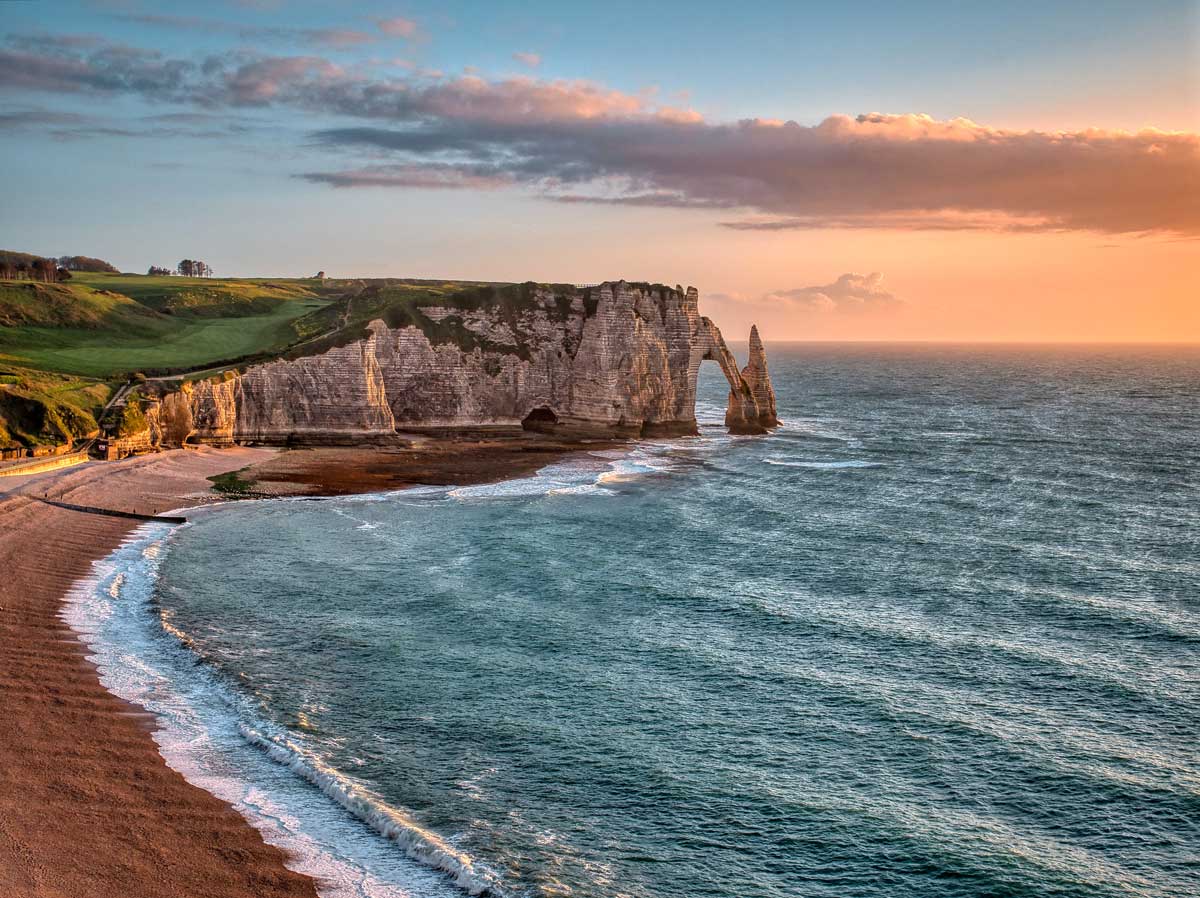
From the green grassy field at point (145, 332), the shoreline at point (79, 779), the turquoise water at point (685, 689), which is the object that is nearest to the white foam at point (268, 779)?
the turquoise water at point (685, 689)

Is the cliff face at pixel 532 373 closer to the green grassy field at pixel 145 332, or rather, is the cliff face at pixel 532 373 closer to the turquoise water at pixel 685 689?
the green grassy field at pixel 145 332

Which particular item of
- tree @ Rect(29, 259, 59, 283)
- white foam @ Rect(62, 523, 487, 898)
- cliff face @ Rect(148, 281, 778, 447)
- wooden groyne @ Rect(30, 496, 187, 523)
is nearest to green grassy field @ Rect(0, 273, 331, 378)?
tree @ Rect(29, 259, 59, 283)

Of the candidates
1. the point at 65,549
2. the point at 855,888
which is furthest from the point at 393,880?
the point at 65,549

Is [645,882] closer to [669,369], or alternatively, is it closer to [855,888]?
[855,888]

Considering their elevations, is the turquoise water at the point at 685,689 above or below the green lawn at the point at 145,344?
below

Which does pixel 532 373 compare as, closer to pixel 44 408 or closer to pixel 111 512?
pixel 44 408

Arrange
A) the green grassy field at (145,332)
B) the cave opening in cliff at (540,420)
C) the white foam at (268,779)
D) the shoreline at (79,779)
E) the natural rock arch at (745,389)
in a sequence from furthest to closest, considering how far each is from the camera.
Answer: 1. the natural rock arch at (745,389)
2. the cave opening in cliff at (540,420)
3. the green grassy field at (145,332)
4. the white foam at (268,779)
5. the shoreline at (79,779)
